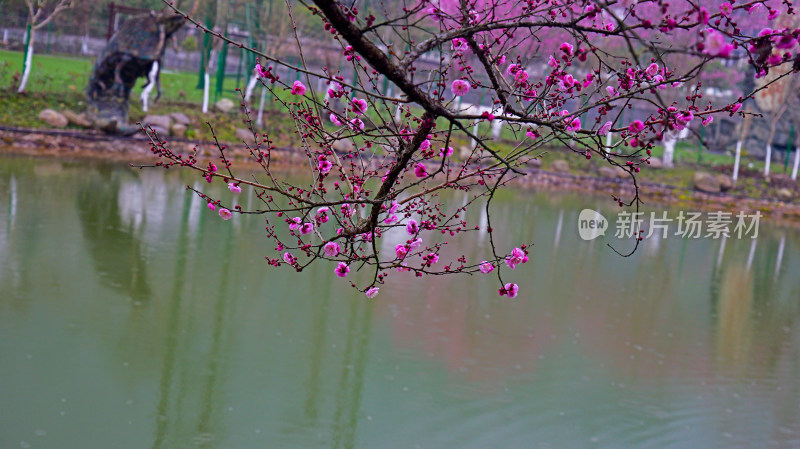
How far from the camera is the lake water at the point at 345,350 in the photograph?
172 inches

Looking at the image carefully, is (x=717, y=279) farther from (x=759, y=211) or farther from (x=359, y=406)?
(x=759, y=211)

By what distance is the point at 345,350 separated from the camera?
18.0 feet

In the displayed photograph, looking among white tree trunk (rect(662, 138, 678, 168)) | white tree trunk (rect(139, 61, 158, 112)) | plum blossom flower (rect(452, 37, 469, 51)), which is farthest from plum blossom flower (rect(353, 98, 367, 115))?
white tree trunk (rect(662, 138, 678, 168))

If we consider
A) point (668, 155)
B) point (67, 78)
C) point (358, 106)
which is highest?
point (668, 155)

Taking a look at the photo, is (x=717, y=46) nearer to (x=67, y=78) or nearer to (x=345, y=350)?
(x=345, y=350)

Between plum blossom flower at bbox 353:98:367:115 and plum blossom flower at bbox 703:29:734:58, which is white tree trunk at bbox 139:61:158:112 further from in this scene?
plum blossom flower at bbox 703:29:734:58

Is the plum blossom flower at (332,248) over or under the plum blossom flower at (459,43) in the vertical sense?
under

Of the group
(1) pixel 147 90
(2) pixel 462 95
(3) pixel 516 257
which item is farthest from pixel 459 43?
(1) pixel 147 90

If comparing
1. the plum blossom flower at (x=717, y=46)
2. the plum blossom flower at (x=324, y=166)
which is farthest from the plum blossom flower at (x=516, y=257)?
the plum blossom flower at (x=717, y=46)

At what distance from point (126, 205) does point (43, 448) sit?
5.65m

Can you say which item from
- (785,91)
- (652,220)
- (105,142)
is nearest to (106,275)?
(105,142)

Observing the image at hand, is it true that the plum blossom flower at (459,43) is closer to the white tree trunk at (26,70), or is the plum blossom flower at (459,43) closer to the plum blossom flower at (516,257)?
the plum blossom flower at (516,257)

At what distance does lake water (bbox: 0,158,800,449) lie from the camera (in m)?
4.38

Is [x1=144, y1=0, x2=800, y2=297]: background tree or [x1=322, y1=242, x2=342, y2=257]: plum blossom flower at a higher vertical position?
[x1=144, y1=0, x2=800, y2=297]: background tree
